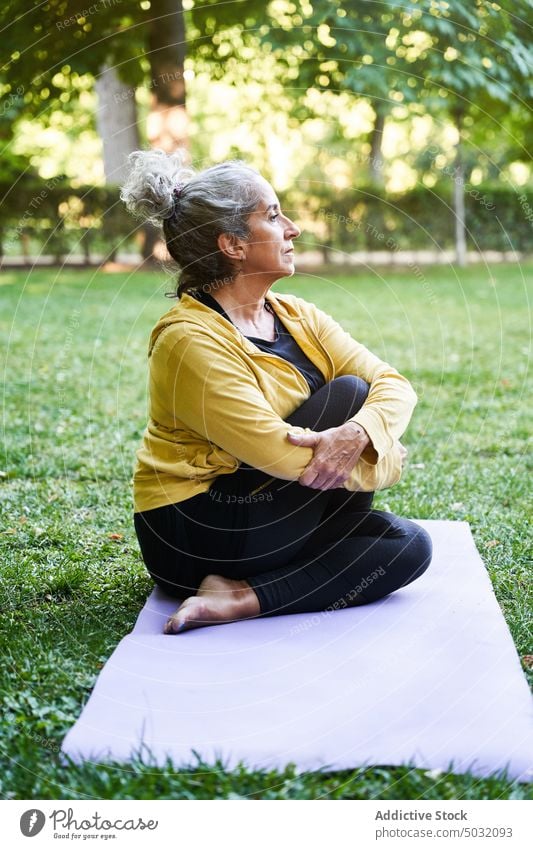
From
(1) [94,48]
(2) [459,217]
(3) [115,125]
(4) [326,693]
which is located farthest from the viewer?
(3) [115,125]

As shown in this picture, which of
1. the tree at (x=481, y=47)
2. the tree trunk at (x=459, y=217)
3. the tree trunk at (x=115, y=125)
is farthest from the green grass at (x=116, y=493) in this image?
the tree trunk at (x=115, y=125)

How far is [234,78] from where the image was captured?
37.7 ft

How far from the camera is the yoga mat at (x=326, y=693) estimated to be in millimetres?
2203

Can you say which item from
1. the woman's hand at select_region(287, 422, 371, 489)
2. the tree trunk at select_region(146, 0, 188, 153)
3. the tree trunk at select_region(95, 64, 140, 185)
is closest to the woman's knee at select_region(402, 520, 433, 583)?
the woman's hand at select_region(287, 422, 371, 489)

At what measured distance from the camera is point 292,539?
2.87 metres

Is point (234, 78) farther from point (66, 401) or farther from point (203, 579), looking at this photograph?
point (203, 579)

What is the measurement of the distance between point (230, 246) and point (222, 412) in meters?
0.56

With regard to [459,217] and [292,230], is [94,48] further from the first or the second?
[459,217]

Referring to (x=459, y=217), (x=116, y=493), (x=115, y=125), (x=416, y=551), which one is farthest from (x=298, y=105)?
(x=416, y=551)

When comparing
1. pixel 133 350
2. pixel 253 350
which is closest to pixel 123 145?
pixel 133 350

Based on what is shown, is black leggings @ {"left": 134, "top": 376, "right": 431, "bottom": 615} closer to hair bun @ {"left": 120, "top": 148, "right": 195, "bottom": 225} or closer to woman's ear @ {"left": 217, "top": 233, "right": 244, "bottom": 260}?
woman's ear @ {"left": 217, "top": 233, "right": 244, "bottom": 260}

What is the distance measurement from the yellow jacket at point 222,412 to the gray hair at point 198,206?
145 millimetres
